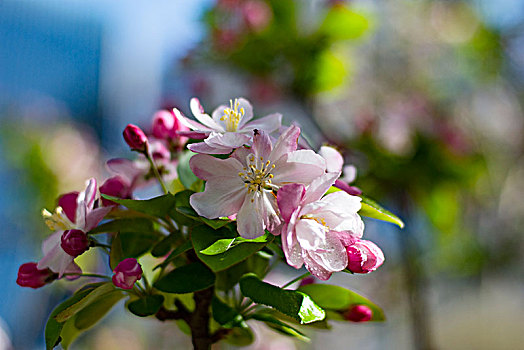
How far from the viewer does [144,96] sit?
3756 millimetres

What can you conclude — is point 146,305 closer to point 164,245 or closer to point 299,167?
point 164,245

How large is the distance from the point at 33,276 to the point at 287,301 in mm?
257

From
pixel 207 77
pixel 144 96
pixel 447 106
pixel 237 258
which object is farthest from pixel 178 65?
pixel 144 96

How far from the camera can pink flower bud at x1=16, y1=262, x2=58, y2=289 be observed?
46cm

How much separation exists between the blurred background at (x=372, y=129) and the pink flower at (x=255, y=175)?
29.4 inches

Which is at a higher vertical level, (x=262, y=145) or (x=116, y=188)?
(x=262, y=145)

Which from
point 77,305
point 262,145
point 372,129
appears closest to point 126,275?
point 77,305

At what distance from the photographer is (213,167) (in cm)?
41

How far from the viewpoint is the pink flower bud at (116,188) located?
19.8 inches

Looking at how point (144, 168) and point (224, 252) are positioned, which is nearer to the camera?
point (224, 252)

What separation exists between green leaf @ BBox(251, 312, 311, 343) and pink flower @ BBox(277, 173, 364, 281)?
0.24ft

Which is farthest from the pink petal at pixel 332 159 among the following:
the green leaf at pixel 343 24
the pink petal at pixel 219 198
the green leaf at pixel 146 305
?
the green leaf at pixel 343 24

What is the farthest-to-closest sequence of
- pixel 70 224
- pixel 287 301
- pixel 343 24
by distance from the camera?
pixel 343 24 → pixel 70 224 → pixel 287 301

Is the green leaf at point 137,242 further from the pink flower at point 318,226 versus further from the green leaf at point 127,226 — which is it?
the pink flower at point 318,226
